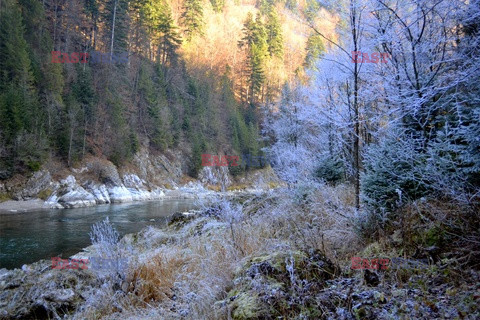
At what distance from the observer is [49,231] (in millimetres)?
12156

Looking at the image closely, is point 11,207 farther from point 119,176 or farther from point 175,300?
point 175,300

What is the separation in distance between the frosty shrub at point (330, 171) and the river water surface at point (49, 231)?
303 inches

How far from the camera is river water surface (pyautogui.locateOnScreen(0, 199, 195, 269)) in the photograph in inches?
356

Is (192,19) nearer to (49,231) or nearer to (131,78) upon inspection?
(131,78)

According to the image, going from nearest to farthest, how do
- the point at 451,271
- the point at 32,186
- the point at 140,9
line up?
the point at 451,271, the point at 32,186, the point at 140,9

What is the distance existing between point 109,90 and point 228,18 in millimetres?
49860

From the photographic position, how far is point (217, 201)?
14.8 ft

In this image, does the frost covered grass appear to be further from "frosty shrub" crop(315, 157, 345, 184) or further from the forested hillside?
the forested hillside

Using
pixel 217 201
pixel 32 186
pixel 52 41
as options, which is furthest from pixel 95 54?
pixel 217 201

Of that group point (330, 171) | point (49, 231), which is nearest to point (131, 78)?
point (49, 231)

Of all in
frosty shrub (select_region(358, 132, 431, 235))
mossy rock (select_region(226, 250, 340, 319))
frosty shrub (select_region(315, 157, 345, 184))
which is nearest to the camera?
mossy rock (select_region(226, 250, 340, 319))

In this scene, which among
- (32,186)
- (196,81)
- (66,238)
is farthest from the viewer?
(196,81)

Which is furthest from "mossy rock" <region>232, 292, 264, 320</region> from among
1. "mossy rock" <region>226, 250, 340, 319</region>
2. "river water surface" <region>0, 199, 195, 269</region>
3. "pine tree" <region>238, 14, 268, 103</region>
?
"pine tree" <region>238, 14, 268, 103</region>

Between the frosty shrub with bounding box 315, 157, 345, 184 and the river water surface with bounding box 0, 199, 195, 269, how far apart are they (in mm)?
7701
